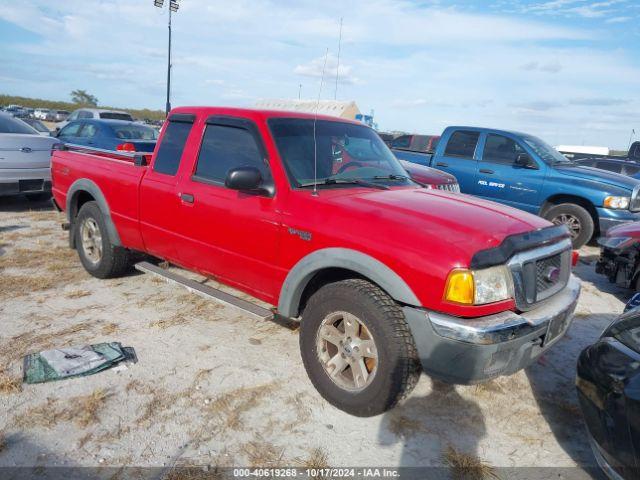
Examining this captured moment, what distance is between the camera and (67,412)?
112 inches

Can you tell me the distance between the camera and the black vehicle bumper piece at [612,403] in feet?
6.78

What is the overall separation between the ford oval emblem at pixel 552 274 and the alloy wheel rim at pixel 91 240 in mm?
4276

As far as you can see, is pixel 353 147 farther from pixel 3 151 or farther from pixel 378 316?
pixel 3 151

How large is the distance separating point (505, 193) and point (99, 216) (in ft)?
21.6

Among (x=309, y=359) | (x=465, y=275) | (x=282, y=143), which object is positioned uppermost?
(x=282, y=143)

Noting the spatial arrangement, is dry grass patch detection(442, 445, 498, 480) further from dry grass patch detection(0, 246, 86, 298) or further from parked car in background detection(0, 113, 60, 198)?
parked car in background detection(0, 113, 60, 198)

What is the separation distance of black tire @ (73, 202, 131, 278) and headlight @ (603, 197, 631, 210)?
7.13 m

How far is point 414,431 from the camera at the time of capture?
2896 millimetres

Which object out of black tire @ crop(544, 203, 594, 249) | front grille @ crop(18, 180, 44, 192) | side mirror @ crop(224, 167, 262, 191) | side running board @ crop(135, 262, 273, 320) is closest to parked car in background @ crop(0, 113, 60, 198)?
front grille @ crop(18, 180, 44, 192)

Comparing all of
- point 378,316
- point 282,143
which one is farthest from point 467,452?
point 282,143

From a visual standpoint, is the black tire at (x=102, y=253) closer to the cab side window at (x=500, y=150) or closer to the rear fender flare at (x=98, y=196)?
the rear fender flare at (x=98, y=196)

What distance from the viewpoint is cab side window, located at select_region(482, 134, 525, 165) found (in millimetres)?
8305

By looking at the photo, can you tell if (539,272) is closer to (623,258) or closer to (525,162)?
(623,258)

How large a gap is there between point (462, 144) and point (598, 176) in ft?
7.80
